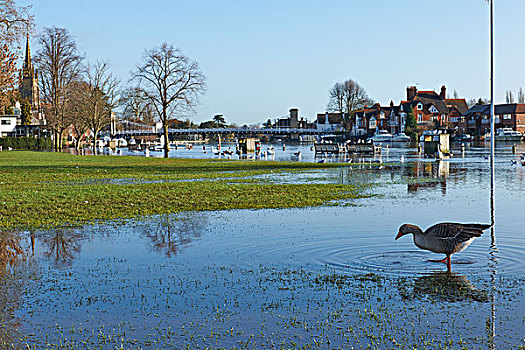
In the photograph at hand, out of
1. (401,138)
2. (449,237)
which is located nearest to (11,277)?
(449,237)

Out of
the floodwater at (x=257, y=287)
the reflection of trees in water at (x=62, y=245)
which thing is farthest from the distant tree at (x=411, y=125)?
the reflection of trees in water at (x=62, y=245)

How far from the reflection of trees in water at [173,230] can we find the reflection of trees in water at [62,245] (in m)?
1.48

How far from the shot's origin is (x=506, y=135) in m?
138

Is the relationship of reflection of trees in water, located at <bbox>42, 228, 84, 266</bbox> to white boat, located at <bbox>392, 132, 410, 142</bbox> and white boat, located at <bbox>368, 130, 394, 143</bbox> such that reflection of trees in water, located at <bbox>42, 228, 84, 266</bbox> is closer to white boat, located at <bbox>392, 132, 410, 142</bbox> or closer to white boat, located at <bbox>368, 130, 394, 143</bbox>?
white boat, located at <bbox>368, 130, 394, 143</bbox>

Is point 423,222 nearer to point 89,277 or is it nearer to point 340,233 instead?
point 340,233

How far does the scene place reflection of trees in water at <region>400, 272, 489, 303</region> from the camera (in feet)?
27.9

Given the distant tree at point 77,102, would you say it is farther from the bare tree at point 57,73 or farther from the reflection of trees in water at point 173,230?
the reflection of trees in water at point 173,230

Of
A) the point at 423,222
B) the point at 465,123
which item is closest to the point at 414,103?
the point at 465,123

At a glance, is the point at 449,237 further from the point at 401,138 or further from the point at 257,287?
the point at 401,138

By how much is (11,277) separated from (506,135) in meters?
141

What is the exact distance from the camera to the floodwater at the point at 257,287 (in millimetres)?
7051

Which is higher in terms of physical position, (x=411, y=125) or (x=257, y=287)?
(x=411, y=125)

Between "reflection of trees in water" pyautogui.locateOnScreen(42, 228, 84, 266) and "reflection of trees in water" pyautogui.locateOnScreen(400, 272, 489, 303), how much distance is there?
5.76 meters

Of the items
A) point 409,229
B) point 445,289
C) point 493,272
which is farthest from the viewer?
point 409,229
